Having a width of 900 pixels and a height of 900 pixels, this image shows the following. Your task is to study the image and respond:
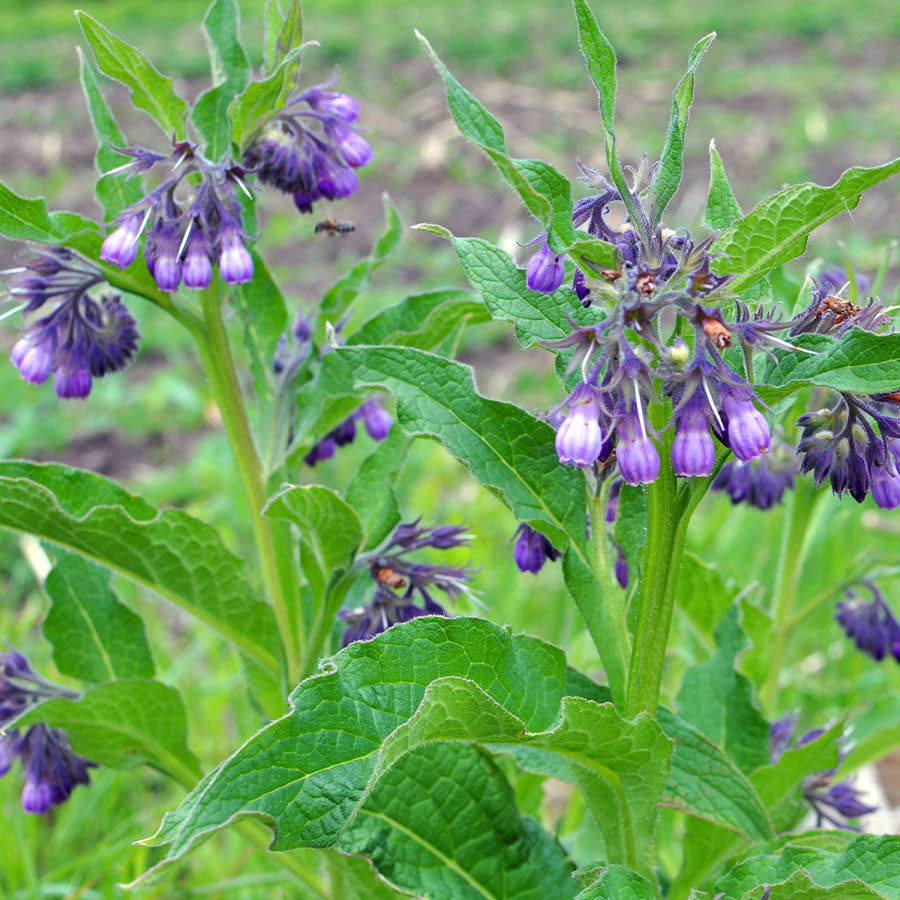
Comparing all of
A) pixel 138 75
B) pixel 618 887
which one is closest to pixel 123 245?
pixel 138 75

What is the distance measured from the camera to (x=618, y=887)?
1708 millimetres

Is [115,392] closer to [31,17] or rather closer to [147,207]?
[147,207]

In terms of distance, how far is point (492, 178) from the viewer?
9672 mm

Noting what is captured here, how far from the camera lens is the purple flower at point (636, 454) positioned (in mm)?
1551

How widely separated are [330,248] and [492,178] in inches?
71.7

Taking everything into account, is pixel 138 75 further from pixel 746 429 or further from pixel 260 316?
pixel 746 429

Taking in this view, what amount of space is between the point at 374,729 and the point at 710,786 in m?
0.77

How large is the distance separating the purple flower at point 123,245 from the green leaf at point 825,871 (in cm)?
144

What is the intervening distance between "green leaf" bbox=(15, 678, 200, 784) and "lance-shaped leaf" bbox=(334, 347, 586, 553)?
2.95ft

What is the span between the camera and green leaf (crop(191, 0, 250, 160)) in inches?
90.9

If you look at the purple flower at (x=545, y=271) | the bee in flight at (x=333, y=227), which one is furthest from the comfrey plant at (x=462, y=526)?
the bee in flight at (x=333, y=227)

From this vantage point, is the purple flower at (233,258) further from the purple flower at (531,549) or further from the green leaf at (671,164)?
the green leaf at (671,164)

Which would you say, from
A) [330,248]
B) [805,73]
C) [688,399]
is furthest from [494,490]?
[805,73]

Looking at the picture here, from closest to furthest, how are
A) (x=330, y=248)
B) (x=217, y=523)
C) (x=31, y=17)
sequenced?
(x=217, y=523) < (x=330, y=248) < (x=31, y=17)
